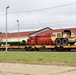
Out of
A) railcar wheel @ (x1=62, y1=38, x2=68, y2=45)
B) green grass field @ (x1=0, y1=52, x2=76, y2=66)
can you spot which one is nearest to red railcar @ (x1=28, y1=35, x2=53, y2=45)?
Answer: railcar wheel @ (x1=62, y1=38, x2=68, y2=45)

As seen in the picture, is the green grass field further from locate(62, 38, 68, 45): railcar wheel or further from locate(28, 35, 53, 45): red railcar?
locate(28, 35, 53, 45): red railcar

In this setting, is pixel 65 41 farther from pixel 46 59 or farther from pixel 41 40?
→ pixel 46 59

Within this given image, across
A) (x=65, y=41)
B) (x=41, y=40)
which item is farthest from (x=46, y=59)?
(x=41, y=40)

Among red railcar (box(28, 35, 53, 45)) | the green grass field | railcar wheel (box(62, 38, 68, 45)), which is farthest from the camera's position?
red railcar (box(28, 35, 53, 45))

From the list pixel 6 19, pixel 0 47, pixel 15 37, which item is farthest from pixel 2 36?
pixel 6 19

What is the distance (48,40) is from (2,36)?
36.2 meters

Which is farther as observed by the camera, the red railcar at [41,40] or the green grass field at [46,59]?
the red railcar at [41,40]

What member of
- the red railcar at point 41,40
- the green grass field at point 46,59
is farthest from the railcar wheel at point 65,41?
the green grass field at point 46,59

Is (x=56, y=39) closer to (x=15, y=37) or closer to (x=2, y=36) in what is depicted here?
(x=15, y=37)

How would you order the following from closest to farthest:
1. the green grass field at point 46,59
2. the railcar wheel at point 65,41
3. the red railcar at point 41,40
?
the green grass field at point 46,59 → the railcar wheel at point 65,41 → the red railcar at point 41,40

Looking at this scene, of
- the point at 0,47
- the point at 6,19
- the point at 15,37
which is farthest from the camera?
the point at 15,37

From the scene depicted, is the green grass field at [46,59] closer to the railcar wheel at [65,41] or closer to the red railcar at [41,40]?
the railcar wheel at [65,41]

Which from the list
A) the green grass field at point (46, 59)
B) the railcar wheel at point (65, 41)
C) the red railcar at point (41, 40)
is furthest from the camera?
the red railcar at point (41, 40)

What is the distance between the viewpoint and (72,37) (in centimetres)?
4728
